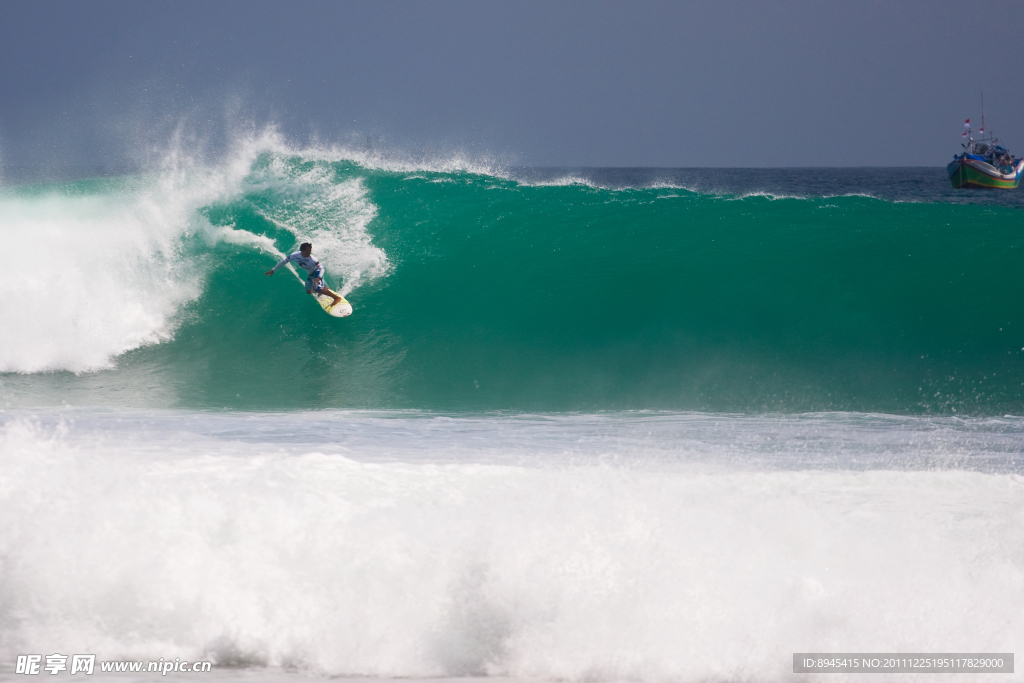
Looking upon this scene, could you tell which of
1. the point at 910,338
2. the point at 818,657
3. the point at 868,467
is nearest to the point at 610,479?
the point at 818,657

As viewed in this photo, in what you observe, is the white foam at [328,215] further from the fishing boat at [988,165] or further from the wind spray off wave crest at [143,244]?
the fishing boat at [988,165]

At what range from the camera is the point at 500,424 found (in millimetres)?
6703

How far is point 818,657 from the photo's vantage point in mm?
3072

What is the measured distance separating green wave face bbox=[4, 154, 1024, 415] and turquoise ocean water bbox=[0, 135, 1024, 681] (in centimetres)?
6

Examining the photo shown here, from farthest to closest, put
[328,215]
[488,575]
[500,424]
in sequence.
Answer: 1. [328,215]
2. [500,424]
3. [488,575]

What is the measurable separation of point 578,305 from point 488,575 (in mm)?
7357

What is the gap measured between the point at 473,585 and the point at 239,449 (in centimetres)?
258

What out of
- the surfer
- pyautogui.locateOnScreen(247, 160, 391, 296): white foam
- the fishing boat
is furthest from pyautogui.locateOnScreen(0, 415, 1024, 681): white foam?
the fishing boat

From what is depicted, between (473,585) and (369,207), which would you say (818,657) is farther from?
(369,207)

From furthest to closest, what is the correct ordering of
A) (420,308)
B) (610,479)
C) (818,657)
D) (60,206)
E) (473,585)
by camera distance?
(60,206), (420,308), (610,479), (473,585), (818,657)

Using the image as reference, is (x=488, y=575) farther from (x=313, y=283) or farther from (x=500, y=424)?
(x=313, y=283)

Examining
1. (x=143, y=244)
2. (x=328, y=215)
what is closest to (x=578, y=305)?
(x=328, y=215)

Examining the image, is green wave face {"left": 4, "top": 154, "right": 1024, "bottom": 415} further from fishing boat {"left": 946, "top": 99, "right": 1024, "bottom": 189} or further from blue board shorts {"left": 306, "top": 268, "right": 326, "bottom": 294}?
fishing boat {"left": 946, "top": 99, "right": 1024, "bottom": 189}

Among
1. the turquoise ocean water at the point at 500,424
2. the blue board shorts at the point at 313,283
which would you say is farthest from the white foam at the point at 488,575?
the blue board shorts at the point at 313,283
